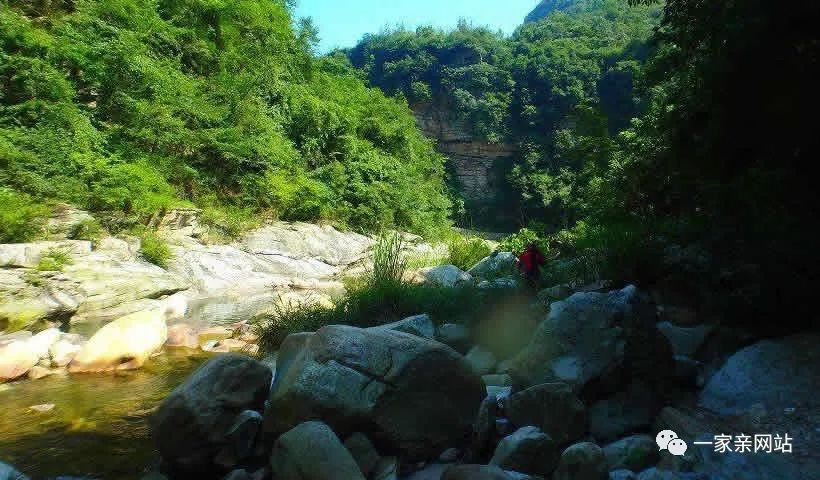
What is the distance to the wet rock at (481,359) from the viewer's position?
15.9 feet

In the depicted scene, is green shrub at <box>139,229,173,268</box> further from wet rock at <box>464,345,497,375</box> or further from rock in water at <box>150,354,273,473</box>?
wet rock at <box>464,345,497,375</box>

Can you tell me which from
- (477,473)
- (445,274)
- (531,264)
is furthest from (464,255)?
(477,473)

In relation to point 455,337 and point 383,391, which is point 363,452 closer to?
point 383,391

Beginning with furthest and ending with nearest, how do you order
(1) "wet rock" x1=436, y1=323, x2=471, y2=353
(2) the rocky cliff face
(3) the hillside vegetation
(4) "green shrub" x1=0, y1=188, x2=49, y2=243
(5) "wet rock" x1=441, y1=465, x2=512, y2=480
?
(2) the rocky cliff face → (3) the hillside vegetation → (4) "green shrub" x1=0, y1=188, x2=49, y2=243 → (1) "wet rock" x1=436, y1=323, x2=471, y2=353 → (5) "wet rock" x1=441, y1=465, x2=512, y2=480

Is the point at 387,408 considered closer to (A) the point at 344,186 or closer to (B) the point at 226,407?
(B) the point at 226,407

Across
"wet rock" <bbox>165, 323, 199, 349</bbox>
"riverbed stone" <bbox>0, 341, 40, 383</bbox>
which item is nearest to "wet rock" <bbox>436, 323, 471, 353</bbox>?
"wet rock" <bbox>165, 323, 199, 349</bbox>

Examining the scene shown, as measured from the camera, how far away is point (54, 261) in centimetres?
912

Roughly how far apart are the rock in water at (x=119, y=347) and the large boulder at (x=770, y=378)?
6644mm

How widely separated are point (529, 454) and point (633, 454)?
609 millimetres

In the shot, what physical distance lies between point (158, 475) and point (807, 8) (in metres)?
5.56

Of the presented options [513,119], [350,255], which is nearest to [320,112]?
[350,255]

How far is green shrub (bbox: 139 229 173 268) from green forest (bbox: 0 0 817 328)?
0.90 m

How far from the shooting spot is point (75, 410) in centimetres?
492

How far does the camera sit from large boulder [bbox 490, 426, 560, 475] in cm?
274
